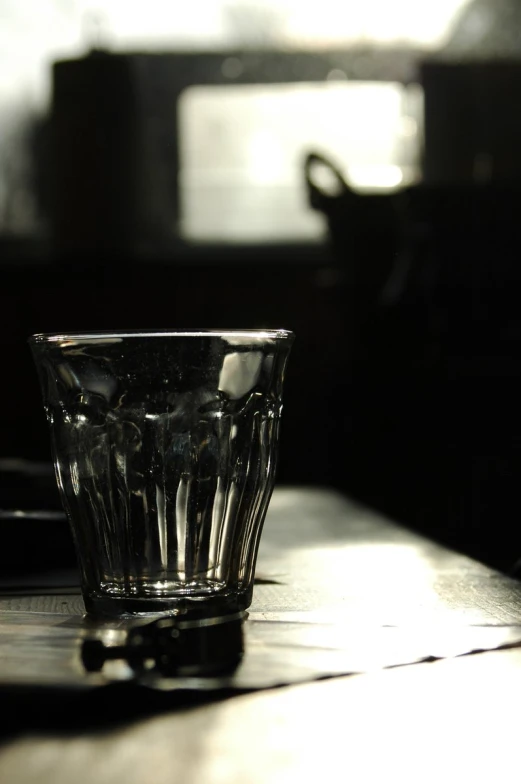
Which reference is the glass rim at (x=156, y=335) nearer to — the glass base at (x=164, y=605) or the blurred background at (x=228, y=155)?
the glass base at (x=164, y=605)

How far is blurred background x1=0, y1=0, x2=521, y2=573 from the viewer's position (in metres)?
2.51

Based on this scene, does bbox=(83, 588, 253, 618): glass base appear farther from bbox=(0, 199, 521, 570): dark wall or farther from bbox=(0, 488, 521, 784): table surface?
bbox=(0, 199, 521, 570): dark wall

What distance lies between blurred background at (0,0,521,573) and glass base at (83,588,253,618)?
1.96m

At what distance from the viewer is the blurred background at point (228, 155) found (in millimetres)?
2512

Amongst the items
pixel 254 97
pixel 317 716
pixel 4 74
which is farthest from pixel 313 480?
pixel 317 716

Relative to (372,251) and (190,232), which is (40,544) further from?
(190,232)

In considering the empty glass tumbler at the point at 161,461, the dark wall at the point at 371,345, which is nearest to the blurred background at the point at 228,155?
the dark wall at the point at 371,345

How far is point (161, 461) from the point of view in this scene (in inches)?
15.6

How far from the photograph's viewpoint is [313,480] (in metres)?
2.53

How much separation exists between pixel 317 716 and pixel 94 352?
0.17m

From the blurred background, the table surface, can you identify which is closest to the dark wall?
the blurred background

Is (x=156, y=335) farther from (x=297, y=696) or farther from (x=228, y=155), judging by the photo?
(x=228, y=155)

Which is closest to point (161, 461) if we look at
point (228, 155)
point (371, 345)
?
point (371, 345)

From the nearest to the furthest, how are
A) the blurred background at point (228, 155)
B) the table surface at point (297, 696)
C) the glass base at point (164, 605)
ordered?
the table surface at point (297, 696) < the glass base at point (164, 605) < the blurred background at point (228, 155)
